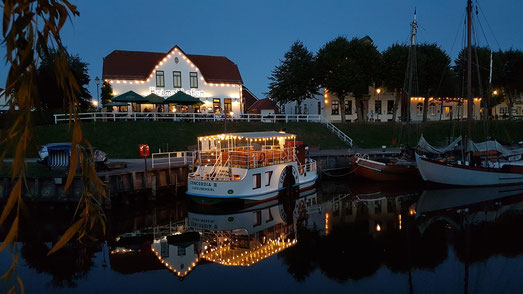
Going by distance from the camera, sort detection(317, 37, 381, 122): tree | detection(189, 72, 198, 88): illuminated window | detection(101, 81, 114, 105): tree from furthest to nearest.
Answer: detection(317, 37, 381, 122): tree < detection(189, 72, 198, 88): illuminated window < detection(101, 81, 114, 105): tree

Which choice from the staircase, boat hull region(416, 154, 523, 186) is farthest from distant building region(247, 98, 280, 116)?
boat hull region(416, 154, 523, 186)

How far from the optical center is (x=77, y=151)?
2.51 meters

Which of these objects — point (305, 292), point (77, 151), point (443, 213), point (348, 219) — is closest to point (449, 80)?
point (443, 213)

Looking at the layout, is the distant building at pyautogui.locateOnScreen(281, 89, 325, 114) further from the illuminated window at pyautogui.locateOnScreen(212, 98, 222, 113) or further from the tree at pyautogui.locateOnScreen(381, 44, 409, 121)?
the illuminated window at pyautogui.locateOnScreen(212, 98, 222, 113)

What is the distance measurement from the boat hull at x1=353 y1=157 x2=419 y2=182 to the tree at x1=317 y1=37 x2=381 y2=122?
19.5 m

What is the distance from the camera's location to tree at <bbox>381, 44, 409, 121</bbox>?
49.7 metres

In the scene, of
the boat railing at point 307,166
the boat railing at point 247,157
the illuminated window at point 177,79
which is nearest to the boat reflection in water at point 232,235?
the boat railing at point 247,157

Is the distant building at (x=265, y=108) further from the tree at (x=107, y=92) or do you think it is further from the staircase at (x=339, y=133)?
the tree at (x=107, y=92)

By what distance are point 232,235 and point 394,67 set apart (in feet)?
135

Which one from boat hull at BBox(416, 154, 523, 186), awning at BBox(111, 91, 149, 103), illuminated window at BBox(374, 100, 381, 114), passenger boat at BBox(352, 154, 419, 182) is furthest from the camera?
illuminated window at BBox(374, 100, 381, 114)

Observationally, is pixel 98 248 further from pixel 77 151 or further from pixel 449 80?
pixel 449 80

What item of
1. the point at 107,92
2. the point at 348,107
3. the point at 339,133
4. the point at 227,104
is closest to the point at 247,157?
the point at 339,133

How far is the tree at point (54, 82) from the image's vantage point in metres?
2.57

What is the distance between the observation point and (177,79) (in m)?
45.5
